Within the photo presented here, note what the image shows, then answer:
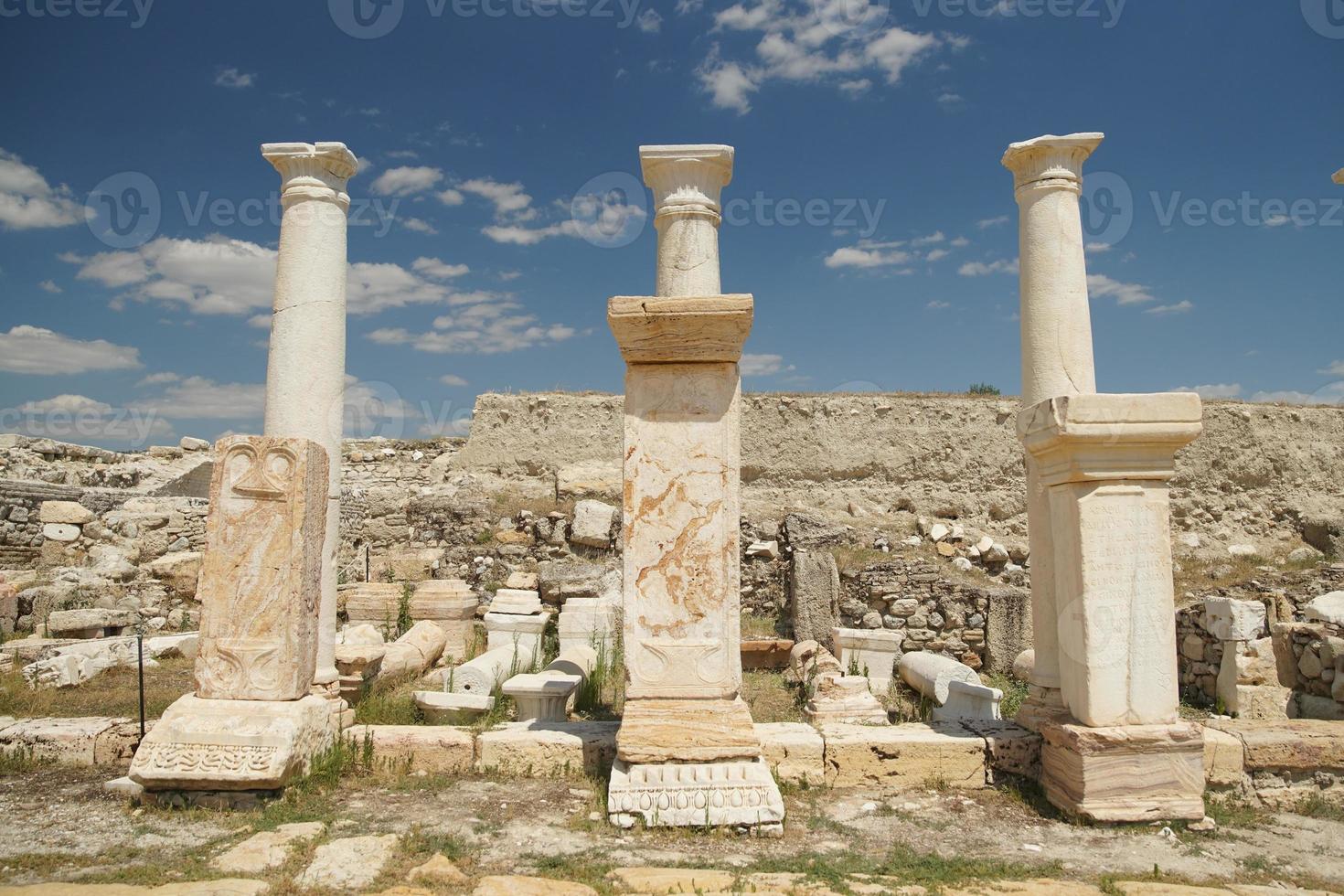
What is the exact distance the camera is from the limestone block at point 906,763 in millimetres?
4766

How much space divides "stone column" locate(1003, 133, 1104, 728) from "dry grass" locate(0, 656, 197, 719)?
6536 mm

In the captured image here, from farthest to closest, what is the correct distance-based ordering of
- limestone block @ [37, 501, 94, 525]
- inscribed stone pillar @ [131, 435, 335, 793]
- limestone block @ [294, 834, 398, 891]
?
limestone block @ [37, 501, 94, 525] → inscribed stone pillar @ [131, 435, 335, 793] → limestone block @ [294, 834, 398, 891]

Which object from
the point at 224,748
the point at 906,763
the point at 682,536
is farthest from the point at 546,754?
the point at 906,763

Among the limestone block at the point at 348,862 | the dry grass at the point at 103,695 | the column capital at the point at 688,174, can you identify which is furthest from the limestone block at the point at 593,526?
the limestone block at the point at 348,862

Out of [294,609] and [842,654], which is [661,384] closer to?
[294,609]

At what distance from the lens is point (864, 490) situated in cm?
2048

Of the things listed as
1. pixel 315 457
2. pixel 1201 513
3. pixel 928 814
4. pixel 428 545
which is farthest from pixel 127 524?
pixel 1201 513

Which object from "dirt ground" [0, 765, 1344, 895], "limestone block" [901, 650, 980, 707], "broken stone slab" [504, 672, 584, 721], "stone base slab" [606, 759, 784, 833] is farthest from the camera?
"limestone block" [901, 650, 980, 707]

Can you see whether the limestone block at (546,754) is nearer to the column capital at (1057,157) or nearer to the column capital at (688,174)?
the column capital at (688,174)

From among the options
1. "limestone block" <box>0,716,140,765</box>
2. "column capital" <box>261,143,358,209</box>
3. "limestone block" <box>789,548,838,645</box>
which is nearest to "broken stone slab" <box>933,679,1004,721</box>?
"limestone block" <box>789,548,838,645</box>

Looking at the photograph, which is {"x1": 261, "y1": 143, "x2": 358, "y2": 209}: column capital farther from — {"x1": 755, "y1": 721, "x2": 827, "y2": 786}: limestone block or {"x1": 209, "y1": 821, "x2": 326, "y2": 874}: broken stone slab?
{"x1": 755, "y1": 721, "x2": 827, "y2": 786}: limestone block

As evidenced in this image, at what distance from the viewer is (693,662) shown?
438 cm

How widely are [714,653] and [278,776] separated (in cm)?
232

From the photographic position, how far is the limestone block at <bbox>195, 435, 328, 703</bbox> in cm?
451
